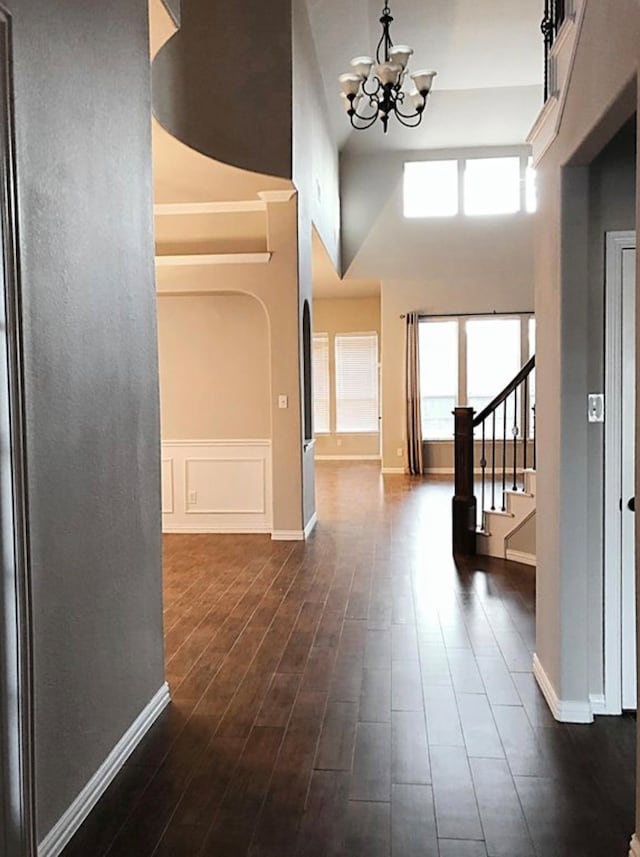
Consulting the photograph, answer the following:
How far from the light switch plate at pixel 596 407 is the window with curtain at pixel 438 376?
8456mm

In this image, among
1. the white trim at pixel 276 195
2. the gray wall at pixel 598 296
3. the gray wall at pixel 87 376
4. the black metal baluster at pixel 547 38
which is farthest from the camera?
the white trim at pixel 276 195

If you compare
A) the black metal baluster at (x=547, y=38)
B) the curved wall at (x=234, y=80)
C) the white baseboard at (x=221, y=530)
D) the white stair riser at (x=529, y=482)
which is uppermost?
the curved wall at (x=234, y=80)

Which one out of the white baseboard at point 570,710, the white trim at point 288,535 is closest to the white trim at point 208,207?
the white trim at point 288,535

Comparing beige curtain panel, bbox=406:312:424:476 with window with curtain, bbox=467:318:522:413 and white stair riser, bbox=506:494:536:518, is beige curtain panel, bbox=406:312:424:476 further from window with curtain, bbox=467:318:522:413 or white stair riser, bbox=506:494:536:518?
white stair riser, bbox=506:494:536:518

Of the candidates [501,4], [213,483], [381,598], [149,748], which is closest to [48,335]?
[149,748]

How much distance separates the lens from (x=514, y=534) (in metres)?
5.63

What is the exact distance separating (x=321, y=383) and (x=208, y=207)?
6731mm

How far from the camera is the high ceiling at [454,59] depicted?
7.37m

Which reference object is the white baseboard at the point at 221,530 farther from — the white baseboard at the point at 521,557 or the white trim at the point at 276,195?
the white trim at the point at 276,195

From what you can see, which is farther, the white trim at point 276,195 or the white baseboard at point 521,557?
the white trim at point 276,195

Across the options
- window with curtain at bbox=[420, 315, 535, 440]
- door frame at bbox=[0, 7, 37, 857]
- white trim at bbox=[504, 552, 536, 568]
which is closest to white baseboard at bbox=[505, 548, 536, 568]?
white trim at bbox=[504, 552, 536, 568]

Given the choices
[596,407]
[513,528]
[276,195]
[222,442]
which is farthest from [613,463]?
[222,442]

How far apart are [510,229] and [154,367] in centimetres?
913

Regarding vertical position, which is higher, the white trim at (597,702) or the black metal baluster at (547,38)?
the black metal baluster at (547,38)
